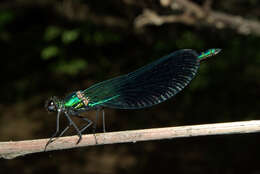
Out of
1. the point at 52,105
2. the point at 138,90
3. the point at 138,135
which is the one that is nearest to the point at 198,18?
the point at 138,90

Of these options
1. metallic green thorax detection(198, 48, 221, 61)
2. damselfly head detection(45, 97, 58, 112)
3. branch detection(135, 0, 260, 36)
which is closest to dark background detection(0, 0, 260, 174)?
branch detection(135, 0, 260, 36)

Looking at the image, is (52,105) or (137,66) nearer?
(52,105)

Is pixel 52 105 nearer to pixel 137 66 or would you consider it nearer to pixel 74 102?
pixel 74 102

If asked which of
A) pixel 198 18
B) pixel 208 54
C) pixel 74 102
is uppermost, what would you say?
pixel 208 54

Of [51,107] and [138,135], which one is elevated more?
[138,135]

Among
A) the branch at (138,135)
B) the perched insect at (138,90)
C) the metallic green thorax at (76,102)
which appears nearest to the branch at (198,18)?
the perched insect at (138,90)

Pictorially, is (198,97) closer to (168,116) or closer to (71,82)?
(168,116)
